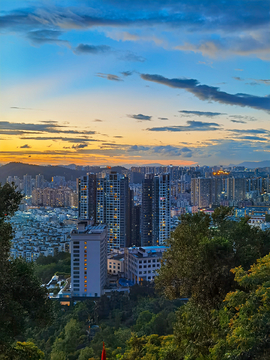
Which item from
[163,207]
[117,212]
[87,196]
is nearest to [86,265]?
[117,212]

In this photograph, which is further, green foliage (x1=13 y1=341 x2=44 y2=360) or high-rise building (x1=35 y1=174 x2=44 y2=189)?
high-rise building (x1=35 y1=174 x2=44 y2=189)

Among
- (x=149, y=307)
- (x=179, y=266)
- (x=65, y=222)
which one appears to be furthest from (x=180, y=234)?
(x=65, y=222)

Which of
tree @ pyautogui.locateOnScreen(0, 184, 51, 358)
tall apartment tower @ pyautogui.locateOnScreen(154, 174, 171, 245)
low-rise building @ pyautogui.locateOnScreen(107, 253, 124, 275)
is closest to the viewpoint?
tree @ pyautogui.locateOnScreen(0, 184, 51, 358)

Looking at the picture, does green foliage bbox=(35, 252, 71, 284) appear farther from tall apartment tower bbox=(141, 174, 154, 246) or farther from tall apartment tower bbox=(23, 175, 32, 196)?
tall apartment tower bbox=(23, 175, 32, 196)

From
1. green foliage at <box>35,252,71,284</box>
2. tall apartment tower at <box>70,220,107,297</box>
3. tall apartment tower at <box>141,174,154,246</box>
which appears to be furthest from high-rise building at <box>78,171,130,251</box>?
tall apartment tower at <box>70,220,107,297</box>

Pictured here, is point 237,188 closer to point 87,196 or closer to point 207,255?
point 87,196

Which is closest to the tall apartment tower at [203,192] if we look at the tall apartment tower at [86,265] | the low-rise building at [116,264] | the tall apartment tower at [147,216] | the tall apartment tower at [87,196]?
the tall apartment tower at [147,216]

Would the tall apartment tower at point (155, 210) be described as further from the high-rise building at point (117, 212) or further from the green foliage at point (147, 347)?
the green foliage at point (147, 347)
